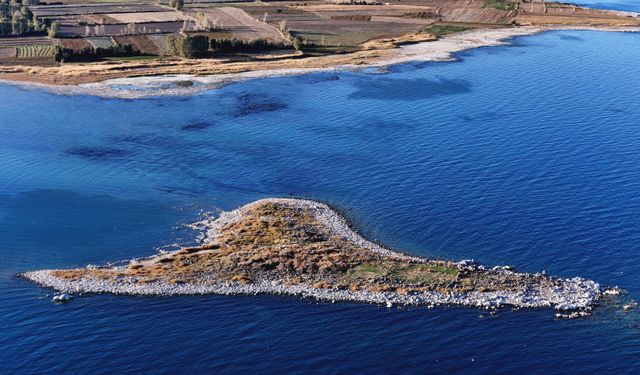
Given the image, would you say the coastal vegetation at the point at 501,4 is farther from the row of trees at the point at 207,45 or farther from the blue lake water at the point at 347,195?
the row of trees at the point at 207,45

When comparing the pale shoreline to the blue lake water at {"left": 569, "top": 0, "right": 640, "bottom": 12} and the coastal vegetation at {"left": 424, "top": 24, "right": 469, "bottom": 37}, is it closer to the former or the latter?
the coastal vegetation at {"left": 424, "top": 24, "right": 469, "bottom": 37}

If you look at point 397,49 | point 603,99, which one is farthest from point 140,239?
point 397,49

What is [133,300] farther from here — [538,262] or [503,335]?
[538,262]

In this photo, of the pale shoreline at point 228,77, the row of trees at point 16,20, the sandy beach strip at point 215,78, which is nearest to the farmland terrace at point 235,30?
the row of trees at point 16,20

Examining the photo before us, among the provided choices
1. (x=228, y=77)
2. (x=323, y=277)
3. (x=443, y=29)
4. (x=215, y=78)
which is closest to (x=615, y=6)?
(x=443, y=29)

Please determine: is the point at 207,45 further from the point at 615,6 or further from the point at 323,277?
the point at 615,6

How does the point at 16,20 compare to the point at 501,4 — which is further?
the point at 501,4
